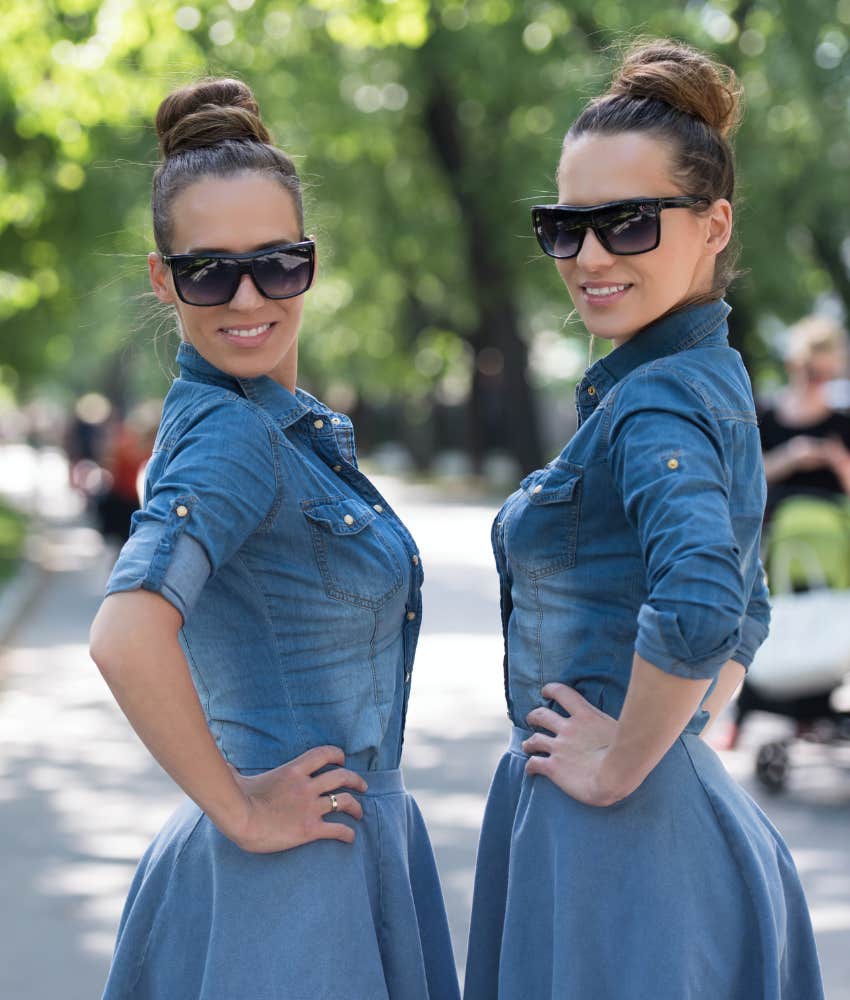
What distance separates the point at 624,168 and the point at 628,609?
0.62 metres

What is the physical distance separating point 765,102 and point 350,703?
1782cm

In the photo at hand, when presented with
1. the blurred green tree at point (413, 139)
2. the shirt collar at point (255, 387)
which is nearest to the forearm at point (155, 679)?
the shirt collar at point (255, 387)

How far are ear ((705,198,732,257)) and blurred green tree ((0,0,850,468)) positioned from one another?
6524mm

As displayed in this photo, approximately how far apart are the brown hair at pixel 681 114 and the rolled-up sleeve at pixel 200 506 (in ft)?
2.13

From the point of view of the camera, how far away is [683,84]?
7.38 feet

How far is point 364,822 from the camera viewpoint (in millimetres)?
2385

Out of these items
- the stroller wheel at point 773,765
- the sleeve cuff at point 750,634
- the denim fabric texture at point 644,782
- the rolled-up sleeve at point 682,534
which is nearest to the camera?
the rolled-up sleeve at point 682,534

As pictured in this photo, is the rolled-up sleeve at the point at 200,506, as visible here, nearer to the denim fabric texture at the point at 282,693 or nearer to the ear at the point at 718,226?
the denim fabric texture at the point at 282,693

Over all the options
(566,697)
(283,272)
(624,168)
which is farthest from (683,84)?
(566,697)

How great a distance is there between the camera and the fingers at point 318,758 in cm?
229

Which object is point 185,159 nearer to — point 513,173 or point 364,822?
point 364,822

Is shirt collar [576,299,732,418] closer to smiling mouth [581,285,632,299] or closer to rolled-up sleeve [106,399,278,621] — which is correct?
smiling mouth [581,285,632,299]

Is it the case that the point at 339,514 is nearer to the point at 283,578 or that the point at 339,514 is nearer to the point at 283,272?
the point at 283,578

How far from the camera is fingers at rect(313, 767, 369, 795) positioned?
7.50 feet
